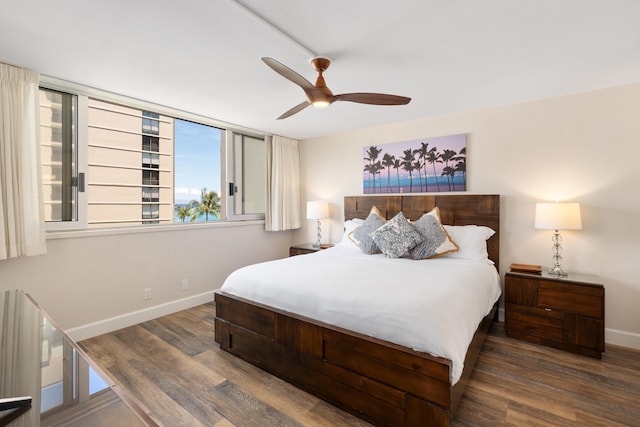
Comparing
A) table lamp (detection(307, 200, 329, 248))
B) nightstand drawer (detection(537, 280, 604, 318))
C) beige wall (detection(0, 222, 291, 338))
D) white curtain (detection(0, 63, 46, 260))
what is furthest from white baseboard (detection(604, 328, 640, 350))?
white curtain (detection(0, 63, 46, 260))

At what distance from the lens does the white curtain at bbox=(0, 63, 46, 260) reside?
2.30m

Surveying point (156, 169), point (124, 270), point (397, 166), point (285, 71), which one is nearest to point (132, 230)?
point (124, 270)

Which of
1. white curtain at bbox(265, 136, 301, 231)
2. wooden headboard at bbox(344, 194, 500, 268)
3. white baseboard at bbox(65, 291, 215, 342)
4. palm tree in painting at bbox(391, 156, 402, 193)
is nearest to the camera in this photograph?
white baseboard at bbox(65, 291, 215, 342)

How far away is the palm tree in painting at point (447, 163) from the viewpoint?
353cm

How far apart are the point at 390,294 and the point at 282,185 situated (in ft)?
10.0

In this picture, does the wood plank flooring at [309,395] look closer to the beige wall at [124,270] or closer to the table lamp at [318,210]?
the beige wall at [124,270]

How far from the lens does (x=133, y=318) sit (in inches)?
123

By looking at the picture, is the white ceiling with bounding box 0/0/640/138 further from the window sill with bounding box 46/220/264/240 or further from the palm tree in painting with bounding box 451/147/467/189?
the window sill with bounding box 46/220/264/240

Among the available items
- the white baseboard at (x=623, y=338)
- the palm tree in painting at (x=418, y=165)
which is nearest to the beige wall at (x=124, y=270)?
the palm tree in painting at (x=418, y=165)

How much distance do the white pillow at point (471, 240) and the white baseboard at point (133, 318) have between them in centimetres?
301

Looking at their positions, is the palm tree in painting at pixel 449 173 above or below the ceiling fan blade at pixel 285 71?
below

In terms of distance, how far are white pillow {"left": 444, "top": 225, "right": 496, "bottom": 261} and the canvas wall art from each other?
0.54 m

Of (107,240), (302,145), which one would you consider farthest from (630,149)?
(107,240)

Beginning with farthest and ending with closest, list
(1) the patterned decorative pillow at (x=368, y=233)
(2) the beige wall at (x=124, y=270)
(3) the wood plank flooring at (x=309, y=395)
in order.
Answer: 1. (1) the patterned decorative pillow at (x=368, y=233)
2. (2) the beige wall at (x=124, y=270)
3. (3) the wood plank flooring at (x=309, y=395)
